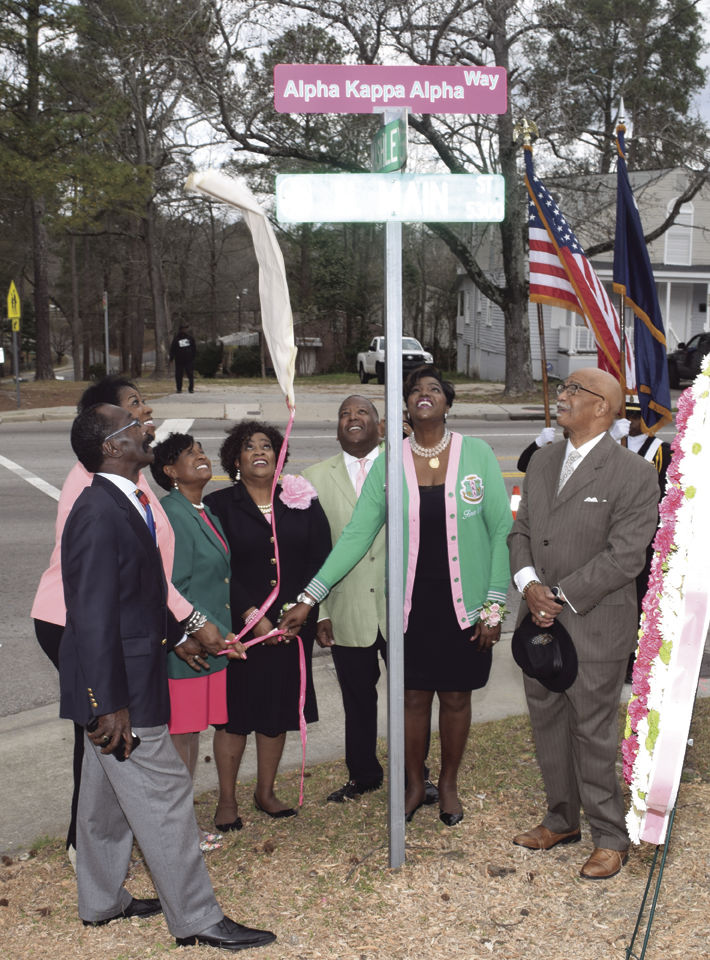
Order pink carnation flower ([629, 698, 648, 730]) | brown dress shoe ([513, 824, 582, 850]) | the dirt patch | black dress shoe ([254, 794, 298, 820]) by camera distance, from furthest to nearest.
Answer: black dress shoe ([254, 794, 298, 820]) → brown dress shoe ([513, 824, 582, 850]) → the dirt patch → pink carnation flower ([629, 698, 648, 730])

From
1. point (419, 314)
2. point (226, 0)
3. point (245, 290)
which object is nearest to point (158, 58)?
point (226, 0)

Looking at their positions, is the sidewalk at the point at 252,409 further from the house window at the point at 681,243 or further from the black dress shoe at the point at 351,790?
the house window at the point at 681,243

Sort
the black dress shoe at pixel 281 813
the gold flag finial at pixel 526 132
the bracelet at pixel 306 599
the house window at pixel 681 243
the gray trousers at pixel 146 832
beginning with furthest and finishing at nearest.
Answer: the house window at pixel 681 243, the gold flag finial at pixel 526 132, the black dress shoe at pixel 281 813, the bracelet at pixel 306 599, the gray trousers at pixel 146 832

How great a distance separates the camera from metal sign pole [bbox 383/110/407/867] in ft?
12.4

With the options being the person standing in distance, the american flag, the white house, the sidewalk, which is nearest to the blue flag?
the american flag

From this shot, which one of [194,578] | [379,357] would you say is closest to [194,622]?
[194,578]

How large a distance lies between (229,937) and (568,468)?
2.19m

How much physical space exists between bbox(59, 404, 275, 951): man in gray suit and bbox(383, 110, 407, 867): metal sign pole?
796 mm

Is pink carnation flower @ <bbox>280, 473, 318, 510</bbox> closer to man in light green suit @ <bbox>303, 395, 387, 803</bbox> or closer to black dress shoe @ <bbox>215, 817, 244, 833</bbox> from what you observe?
man in light green suit @ <bbox>303, 395, 387, 803</bbox>

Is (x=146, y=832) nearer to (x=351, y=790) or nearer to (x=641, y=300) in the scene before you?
(x=351, y=790)

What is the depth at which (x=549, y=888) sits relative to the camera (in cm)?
397

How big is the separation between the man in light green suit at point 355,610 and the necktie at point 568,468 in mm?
1000

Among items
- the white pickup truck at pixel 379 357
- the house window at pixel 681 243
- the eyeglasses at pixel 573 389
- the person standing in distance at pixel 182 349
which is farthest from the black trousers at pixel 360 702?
the house window at pixel 681 243

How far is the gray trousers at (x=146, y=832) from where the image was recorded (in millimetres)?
3486
